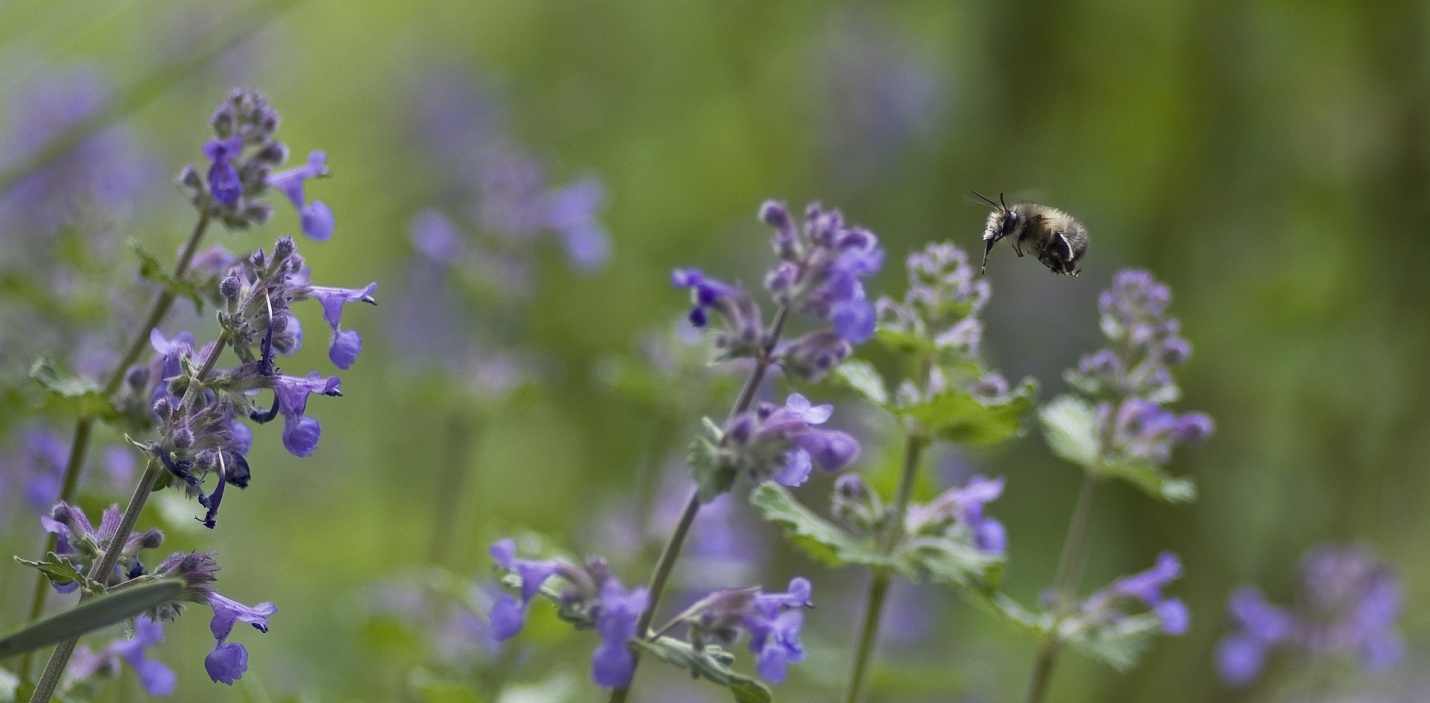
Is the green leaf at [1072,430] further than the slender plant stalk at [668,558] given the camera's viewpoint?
Yes

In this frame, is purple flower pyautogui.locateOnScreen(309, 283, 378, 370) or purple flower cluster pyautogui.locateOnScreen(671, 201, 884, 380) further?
purple flower cluster pyautogui.locateOnScreen(671, 201, 884, 380)

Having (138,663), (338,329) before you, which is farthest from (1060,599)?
(138,663)

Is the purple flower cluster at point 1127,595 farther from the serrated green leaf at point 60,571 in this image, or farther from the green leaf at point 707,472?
the serrated green leaf at point 60,571

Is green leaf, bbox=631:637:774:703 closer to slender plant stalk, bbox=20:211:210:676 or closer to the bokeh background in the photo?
slender plant stalk, bbox=20:211:210:676

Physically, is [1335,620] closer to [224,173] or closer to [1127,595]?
[1127,595]

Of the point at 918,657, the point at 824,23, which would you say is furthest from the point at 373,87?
the point at 918,657

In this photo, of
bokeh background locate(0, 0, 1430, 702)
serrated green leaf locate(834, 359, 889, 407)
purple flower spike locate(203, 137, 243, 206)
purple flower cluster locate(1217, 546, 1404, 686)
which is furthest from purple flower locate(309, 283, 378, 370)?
purple flower cluster locate(1217, 546, 1404, 686)

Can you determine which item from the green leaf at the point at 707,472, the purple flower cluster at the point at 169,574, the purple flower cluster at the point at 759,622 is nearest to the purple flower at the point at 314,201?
the purple flower cluster at the point at 169,574
